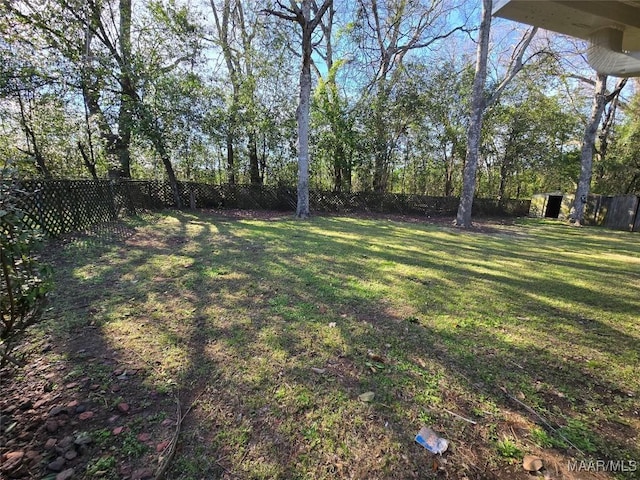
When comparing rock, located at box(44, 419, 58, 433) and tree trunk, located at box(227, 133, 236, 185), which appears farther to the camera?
tree trunk, located at box(227, 133, 236, 185)

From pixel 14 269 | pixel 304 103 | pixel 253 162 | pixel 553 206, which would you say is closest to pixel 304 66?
pixel 304 103

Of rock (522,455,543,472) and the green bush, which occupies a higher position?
the green bush

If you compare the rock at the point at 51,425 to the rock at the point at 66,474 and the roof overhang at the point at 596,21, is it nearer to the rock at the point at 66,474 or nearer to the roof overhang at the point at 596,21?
the rock at the point at 66,474

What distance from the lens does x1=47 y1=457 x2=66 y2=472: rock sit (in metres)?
1.16

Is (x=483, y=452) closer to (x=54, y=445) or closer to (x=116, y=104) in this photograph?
(x=54, y=445)

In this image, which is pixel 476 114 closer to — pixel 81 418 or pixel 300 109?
pixel 300 109

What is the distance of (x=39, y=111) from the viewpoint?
6.89 meters

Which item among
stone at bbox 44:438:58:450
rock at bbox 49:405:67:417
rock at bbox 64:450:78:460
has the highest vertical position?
rock at bbox 49:405:67:417

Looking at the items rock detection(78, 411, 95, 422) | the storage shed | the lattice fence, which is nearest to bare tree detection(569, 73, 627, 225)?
the storage shed

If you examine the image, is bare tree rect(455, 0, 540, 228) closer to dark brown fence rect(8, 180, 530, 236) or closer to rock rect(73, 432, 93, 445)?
dark brown fence rect(8, 180, 530, 236)

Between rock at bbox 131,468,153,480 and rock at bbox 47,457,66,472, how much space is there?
0.31 m

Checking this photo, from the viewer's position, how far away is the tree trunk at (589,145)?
11383mm

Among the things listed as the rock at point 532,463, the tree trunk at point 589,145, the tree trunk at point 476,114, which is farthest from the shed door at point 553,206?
the rock at point 532,463

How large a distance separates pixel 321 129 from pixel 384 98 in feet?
9.93
